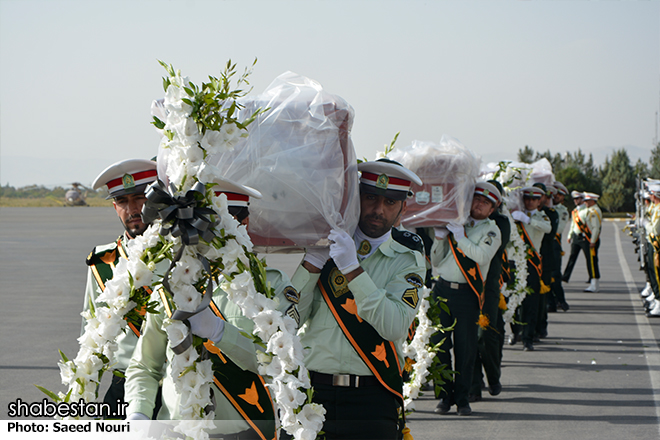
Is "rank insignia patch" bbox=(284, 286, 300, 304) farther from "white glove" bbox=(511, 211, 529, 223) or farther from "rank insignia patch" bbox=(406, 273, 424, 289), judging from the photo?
"white glove" bbox=(511, 211, 529, 223)

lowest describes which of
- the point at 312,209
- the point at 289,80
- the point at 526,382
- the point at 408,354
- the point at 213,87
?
the point at 526,382

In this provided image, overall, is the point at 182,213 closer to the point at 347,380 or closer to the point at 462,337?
the point at 347,380

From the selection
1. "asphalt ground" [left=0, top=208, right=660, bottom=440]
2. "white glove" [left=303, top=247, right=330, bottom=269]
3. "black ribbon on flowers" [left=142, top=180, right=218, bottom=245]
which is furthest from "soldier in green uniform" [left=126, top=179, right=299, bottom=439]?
"asphalt ground" [left=0, top=208, right=660, bottom=440]

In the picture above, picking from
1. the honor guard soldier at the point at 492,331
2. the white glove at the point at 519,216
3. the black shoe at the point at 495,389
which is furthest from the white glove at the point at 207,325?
the white glove at the point at 519,216

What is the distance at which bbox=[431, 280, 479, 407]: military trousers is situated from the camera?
697 centimetres

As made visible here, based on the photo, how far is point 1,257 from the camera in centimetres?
1959

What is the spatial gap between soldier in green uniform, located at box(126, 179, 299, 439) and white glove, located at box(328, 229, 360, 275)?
1.99ft

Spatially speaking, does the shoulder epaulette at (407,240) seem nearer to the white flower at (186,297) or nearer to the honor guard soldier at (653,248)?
the white flower at (186,297)

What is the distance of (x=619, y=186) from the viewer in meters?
62.7

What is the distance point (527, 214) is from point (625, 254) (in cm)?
1670

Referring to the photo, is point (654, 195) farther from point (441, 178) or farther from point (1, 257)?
point (1, 257)

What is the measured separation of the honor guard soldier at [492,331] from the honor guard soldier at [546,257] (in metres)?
3.44

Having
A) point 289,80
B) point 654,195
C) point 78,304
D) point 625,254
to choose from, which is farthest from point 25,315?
point 625,254

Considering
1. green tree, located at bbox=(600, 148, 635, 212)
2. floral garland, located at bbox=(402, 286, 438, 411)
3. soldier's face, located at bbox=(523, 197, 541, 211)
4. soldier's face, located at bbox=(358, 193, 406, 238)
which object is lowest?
floral garland, located at bbox=(402, 286, 438, 411)
